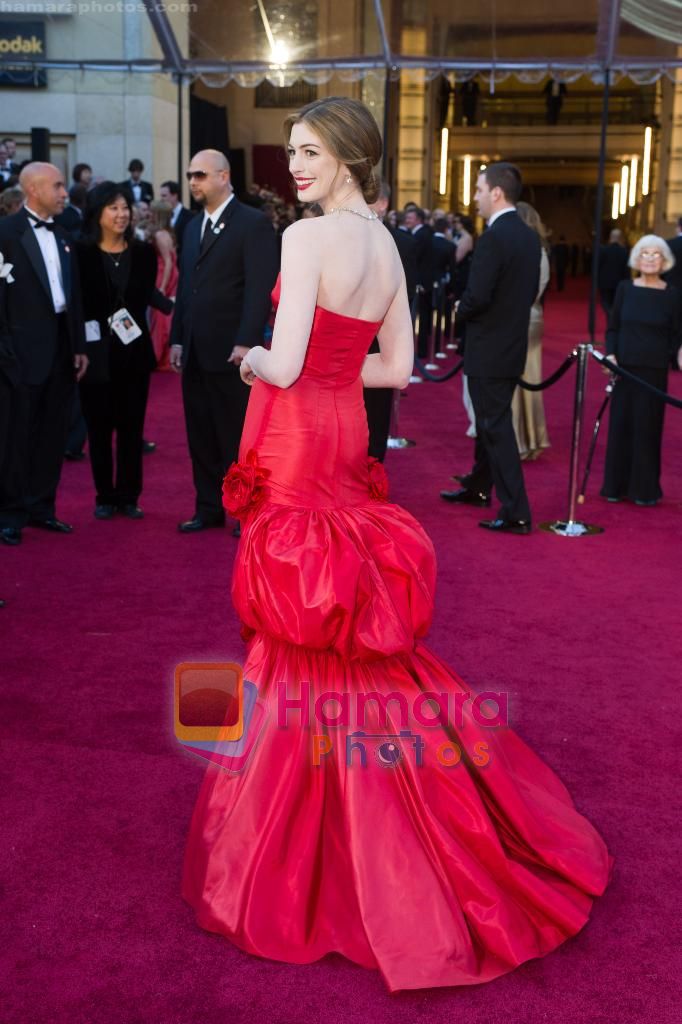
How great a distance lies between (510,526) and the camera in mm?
6074

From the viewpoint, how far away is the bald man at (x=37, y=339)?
553cm

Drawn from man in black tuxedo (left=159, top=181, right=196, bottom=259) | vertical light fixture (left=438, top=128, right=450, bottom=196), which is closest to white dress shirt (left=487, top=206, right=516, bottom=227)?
man in black tuxedo (left=159, top=181, right=196, bottom=259)

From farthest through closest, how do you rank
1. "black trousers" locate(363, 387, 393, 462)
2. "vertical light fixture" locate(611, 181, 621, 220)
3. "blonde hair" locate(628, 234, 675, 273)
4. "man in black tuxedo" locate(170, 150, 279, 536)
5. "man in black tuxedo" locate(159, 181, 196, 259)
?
1. "vertical light fixture" locate(611, 181, 621, 220)
2. "man in black tuxedo" locate(159, 181, 196, 259)
3. "blonde hair" locate(628, 234, 675, 273)
4. "black trousers" locate(363, 387, 393, 462)
5. "man in black tuxedo" locate(170, 150, 279, 536)

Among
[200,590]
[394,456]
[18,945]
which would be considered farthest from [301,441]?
[394,456]

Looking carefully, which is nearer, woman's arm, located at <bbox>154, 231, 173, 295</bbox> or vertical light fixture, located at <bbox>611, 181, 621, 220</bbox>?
woman's arm, located at <bbox>154, 231, 173, 295</bbox>

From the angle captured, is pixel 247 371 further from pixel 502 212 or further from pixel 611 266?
pixel 611 266

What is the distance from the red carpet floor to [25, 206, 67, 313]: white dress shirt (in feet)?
3.81

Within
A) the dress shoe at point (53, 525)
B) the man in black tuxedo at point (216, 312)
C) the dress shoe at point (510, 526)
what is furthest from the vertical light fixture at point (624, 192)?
the dress shoe at point (53, 525)

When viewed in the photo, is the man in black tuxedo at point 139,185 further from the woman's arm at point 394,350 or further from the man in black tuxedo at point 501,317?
the woman's arm at point 394,350

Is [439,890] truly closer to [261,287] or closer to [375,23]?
[261,287]

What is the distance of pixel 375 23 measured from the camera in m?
12.2

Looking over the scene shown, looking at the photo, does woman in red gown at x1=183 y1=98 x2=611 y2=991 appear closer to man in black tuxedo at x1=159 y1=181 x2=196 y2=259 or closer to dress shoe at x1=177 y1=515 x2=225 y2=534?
dress shoe at x1=177 y1=515 x2=225 y2=534

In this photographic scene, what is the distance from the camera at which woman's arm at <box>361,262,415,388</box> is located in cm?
271

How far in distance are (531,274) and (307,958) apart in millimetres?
4206
